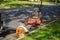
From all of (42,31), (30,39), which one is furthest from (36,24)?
(30,39)

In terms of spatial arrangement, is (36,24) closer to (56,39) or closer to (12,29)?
(12,29)

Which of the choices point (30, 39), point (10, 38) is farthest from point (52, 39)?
point (10, 38)

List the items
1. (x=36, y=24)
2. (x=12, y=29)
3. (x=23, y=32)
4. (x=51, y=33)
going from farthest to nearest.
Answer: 1. (x=36, y=24)
2. (x=12, y=29)
3. (x=51, y=33)
4. (x=23, y=32)

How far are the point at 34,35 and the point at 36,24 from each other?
11.4 feet

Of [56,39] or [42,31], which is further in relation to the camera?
[42,31]

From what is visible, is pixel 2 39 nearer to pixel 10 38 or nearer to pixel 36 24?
pixel 10 38

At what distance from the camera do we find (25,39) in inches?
381

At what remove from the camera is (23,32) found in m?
10.5

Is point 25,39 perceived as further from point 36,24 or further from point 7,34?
point 36,24

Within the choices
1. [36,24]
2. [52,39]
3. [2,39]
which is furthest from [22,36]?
[36,24]

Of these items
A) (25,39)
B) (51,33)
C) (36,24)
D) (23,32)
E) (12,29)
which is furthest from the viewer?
(36,24)

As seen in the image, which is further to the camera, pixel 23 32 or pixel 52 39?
pixel 23 32

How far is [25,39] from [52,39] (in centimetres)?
167

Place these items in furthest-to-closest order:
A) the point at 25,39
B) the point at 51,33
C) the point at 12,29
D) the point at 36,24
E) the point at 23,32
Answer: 1. the point at 36,24
2. the point at 12,29
3. the point at 51,33
4. the point at 23,32
5. the point at 25,39
